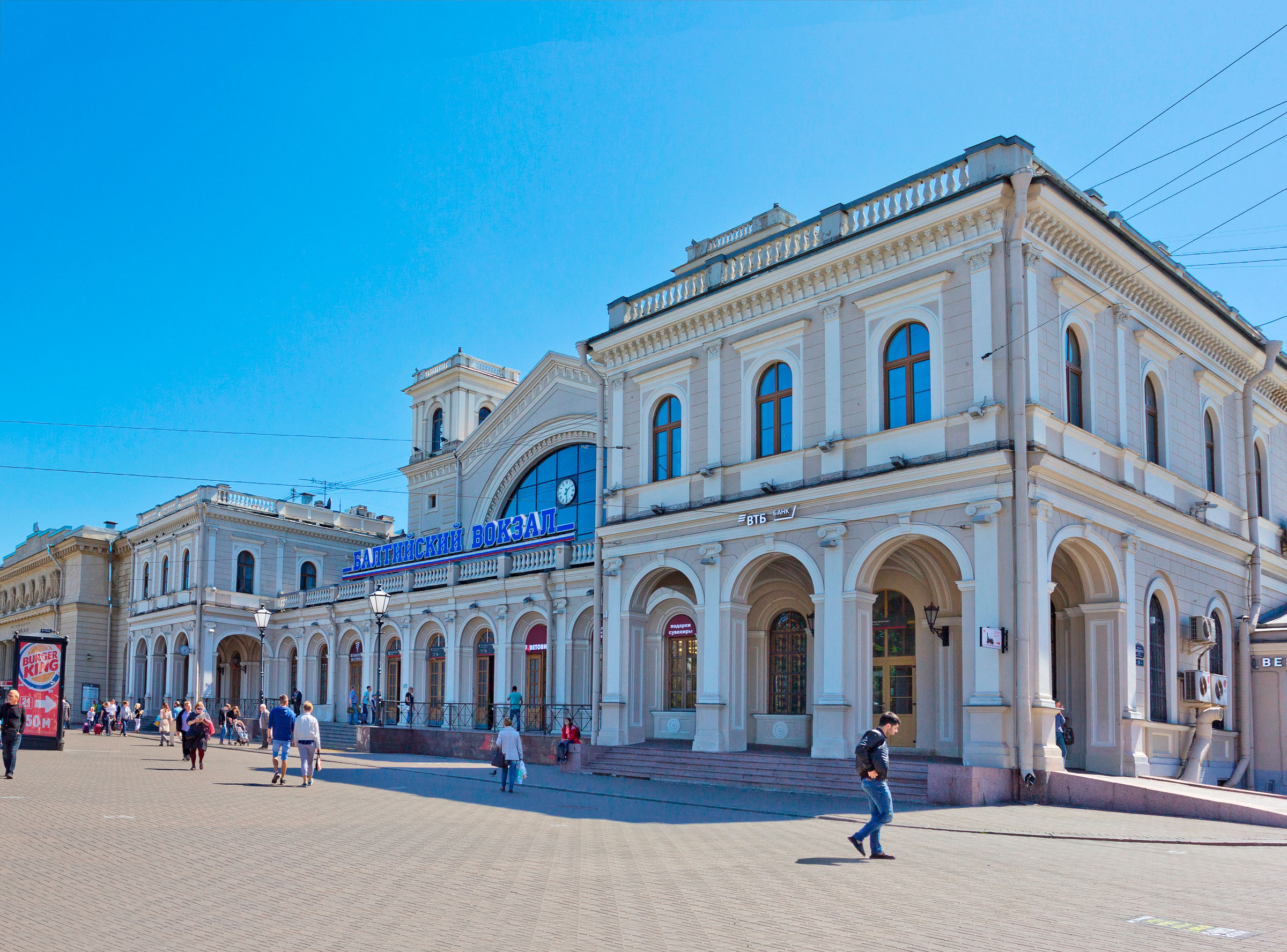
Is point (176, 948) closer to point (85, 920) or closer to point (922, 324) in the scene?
point (85, 920)

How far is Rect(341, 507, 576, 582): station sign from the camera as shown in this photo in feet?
113

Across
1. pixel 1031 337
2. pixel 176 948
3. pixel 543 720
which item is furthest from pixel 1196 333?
pixel 176 948

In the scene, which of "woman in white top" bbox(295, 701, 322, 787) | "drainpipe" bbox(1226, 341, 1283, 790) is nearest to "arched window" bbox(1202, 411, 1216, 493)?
"drainpipe" bbox(1226, 341, 1283, 790)

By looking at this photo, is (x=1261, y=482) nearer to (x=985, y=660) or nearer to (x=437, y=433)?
(x=985, y=660)

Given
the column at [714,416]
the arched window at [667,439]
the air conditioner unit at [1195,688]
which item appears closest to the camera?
the air conditioner unit at [1195,688]

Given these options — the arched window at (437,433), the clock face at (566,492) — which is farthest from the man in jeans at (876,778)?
the arched window at (437,433)

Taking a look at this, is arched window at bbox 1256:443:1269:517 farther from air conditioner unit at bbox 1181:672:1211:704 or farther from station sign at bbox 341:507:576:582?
station sign at bbox 341:507:576:582

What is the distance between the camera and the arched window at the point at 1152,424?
22531 millimetres

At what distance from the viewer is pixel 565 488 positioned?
37.6 m

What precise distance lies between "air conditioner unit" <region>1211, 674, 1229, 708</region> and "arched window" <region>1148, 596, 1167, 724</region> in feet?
3.66

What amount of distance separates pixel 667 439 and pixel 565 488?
1253cm

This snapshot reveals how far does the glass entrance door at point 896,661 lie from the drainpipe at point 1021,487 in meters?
5.13

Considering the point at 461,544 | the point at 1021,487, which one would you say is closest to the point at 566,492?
the point at 461,544

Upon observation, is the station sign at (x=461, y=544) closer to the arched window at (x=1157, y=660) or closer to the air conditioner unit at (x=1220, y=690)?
the arched window at (x=1157, y=660)
